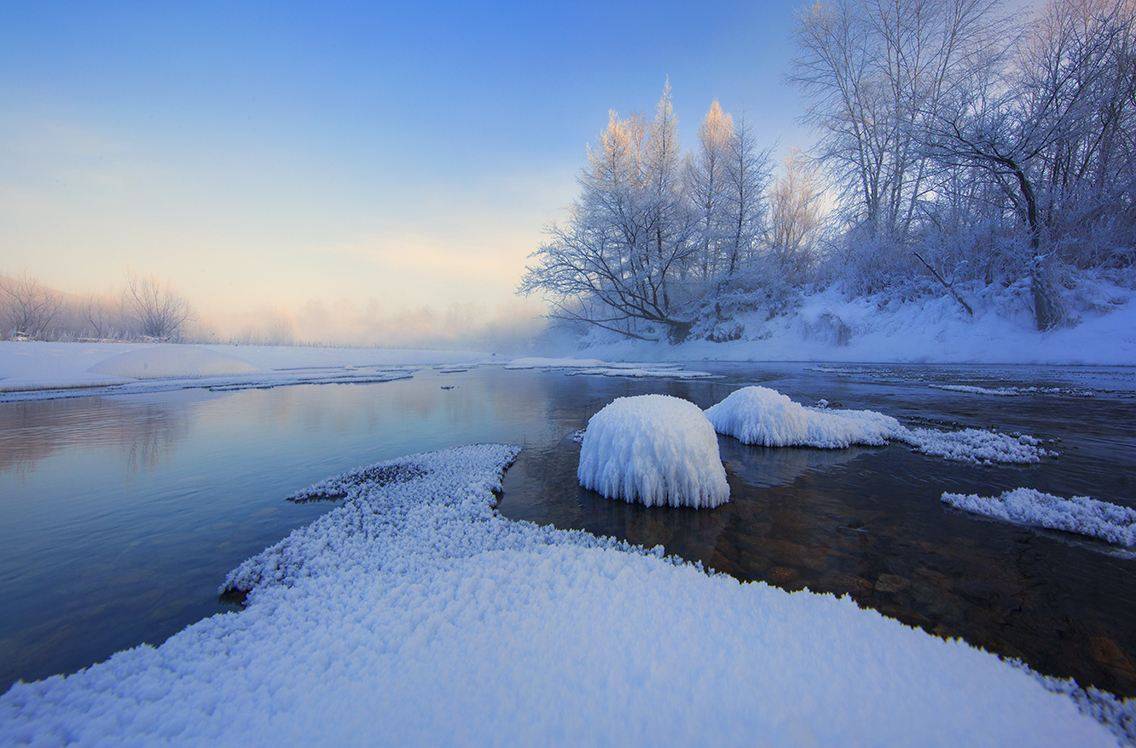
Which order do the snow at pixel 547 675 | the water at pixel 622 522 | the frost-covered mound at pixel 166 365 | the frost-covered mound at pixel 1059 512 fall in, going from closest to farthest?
the snow at pixel 547 675 → the water at pixel 622 522 → the frost-covered mound at pixel 1059 512 → the frost-covered mound at pixel 166 365

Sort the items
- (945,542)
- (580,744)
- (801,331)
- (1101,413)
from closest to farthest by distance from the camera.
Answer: (580,744)
(945,542)
(1101,413)
(801,331)

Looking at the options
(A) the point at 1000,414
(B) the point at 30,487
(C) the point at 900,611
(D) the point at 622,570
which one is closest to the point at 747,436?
(C) the point at 900,611

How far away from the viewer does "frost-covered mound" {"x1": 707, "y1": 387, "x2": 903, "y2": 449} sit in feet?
15.8

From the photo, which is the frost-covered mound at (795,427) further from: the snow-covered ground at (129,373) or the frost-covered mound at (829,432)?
the snow-covered ground at (129,373)

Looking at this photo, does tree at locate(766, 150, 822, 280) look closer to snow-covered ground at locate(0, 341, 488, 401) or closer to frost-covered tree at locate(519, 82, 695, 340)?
frost-covered tree at locate(519, 82, 695, 340)

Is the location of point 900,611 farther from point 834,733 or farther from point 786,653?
point 834,733

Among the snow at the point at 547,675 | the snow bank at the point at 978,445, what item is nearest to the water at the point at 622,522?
the snow bank at the point at 978,445

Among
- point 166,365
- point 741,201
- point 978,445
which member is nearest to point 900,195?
point 741,201

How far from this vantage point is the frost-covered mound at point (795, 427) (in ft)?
15.8

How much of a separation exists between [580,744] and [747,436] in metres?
4.59

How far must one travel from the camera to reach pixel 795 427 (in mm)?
4918

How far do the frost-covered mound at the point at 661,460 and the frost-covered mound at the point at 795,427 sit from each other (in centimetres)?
193

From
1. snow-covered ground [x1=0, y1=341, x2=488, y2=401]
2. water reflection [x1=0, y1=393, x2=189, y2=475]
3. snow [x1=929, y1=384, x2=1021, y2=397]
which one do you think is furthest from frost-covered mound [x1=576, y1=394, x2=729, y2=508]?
snow-covered ground [x1=0, y1=341, x2=488, y2=401]

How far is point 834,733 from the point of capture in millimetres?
1090
